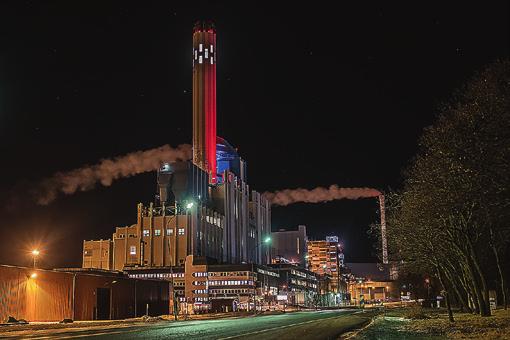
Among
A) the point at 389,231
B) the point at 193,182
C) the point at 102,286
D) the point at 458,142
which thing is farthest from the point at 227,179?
the point at 458,142

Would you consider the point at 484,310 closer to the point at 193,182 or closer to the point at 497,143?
the point at 497,143

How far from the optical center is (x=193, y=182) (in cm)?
17238

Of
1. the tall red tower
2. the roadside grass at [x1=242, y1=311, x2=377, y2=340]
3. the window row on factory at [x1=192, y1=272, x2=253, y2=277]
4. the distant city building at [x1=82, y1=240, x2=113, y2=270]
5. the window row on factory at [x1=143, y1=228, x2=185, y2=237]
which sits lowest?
the roadside grass at [x1=242, y1=311, x2=377, y2=340]

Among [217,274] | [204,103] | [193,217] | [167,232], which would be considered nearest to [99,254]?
[167,232]

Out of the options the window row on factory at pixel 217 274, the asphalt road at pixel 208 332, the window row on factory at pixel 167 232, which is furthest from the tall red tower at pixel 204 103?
the asphalt road at pixel 208 332

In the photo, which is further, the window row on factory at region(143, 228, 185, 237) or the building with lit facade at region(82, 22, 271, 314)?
the window row on factory at region(143, 228, 185, 237)

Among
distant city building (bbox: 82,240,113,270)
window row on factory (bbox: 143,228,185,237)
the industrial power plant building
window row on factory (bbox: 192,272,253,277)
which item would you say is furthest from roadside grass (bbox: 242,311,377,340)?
distant city building (bbox: 82,240,113,270)

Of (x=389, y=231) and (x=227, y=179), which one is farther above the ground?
(x=227, y=179)

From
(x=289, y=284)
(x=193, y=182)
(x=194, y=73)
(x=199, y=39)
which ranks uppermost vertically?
(x=199, y=39)

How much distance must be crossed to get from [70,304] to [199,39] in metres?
138

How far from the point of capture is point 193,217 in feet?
537

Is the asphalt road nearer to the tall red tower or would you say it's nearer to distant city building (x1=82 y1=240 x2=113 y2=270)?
distant city building (x1=82 y1=240 x2=113 y2=270)

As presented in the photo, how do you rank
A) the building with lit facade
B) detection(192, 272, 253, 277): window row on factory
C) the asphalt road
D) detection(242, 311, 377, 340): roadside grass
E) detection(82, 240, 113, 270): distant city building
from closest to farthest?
the asphalt road → detection(242, 311, 377, 340): roadside grass → detection(192, 272, 253, 277): window row on factory → the building with lit facade → detection(82, 240, 113, 270): distant city building

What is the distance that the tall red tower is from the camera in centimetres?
17825
